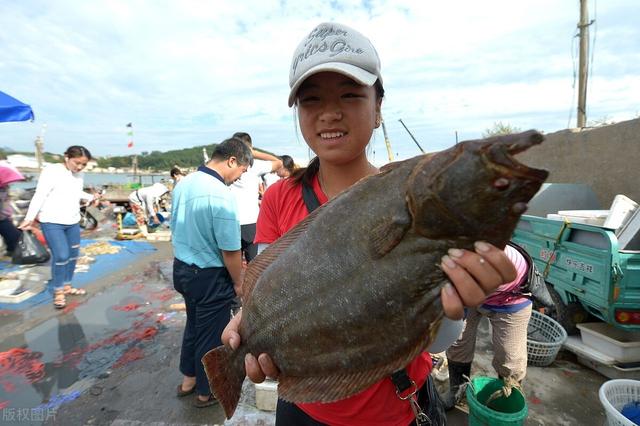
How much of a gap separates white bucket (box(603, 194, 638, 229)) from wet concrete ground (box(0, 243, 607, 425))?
200 cm

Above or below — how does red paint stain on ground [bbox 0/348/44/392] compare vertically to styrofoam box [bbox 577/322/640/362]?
above

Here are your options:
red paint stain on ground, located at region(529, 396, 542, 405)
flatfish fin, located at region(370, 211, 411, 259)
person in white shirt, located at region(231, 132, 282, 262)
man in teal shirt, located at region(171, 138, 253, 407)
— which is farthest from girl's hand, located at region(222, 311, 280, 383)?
person in white shirt, located at region(231, 132, 282, 262)

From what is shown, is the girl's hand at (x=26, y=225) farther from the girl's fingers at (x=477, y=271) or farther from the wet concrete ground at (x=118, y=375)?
the girl's fingers at (x=477, y=271)

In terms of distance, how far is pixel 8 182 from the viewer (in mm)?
6426

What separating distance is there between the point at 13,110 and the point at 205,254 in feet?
20.6

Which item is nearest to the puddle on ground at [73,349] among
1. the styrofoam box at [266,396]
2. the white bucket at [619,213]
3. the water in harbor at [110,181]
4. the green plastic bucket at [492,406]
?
the styrofoam box at [266,396]

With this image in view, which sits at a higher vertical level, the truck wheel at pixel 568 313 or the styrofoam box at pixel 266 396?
the styrofoam box at pixel 266 396

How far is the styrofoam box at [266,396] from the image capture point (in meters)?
2.94

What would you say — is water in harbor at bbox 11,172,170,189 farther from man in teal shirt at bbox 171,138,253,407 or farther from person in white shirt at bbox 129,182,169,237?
man in teal shirt at bbox 171,138,253,407

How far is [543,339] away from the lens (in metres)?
4.54

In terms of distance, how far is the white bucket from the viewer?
159 inches

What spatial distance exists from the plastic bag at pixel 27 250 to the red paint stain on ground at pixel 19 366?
211cm

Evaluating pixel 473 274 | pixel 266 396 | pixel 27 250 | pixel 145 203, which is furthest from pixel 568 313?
pixel 145 203

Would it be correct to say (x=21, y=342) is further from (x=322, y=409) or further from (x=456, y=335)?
(x=456, y=335)
